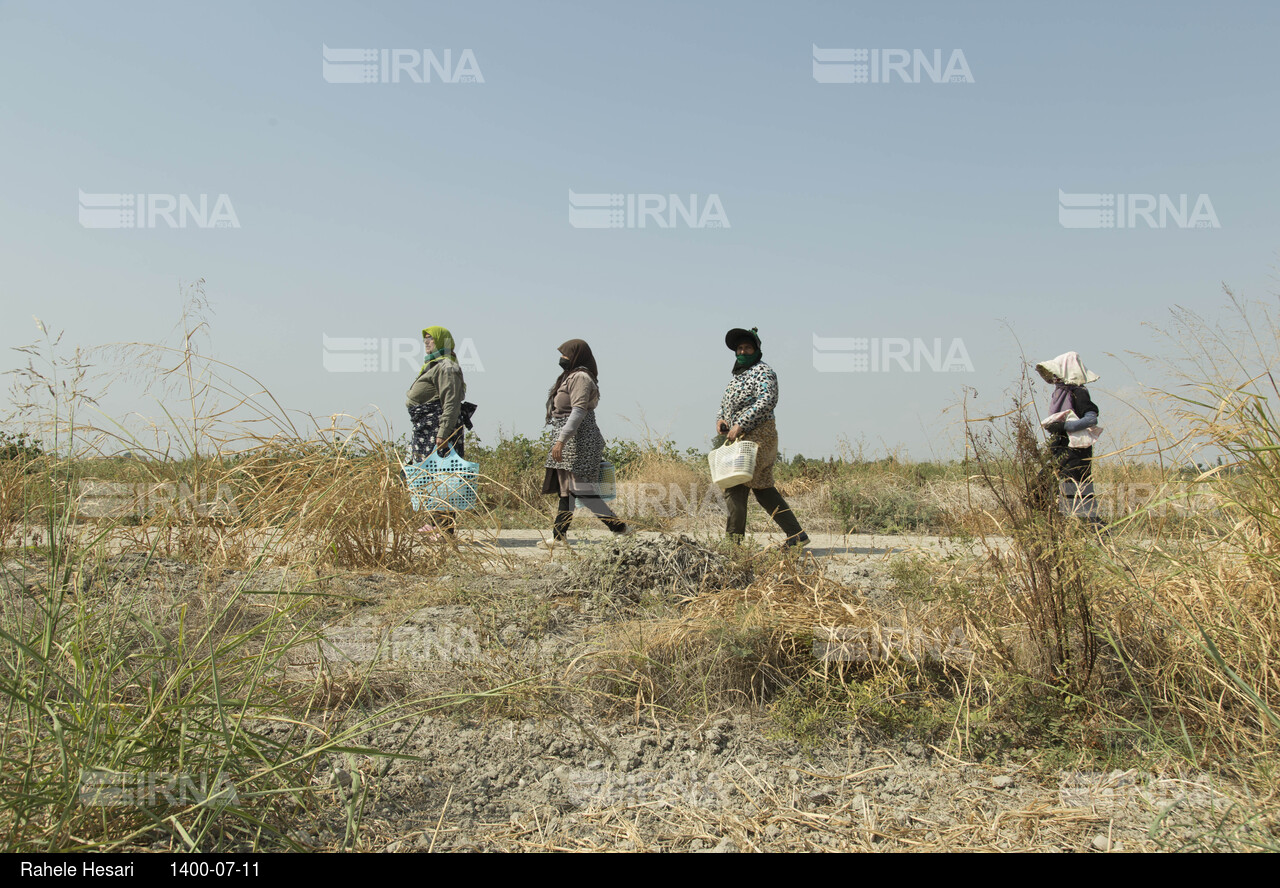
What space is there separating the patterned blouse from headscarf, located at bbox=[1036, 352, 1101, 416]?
272 cm

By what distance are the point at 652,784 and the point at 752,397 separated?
12.4 feet

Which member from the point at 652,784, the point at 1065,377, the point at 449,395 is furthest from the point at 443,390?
the point at 1065,377

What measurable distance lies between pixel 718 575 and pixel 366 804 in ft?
6.98

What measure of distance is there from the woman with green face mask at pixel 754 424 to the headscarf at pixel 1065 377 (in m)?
2.72

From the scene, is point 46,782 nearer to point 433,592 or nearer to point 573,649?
point 573,649

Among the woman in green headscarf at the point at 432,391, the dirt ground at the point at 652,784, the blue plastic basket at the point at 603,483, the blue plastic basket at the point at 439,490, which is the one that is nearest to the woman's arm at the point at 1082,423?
the blue plastic basket at the point at 603,483

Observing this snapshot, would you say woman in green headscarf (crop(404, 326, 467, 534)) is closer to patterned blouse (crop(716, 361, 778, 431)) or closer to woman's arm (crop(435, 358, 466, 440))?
woman's arm (crop(435, 358, 466, 440))

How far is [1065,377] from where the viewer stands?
6.44 meters

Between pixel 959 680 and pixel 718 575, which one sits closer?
pixel 959 680

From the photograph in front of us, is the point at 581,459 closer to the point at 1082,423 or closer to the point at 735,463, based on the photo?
the point at 735,463

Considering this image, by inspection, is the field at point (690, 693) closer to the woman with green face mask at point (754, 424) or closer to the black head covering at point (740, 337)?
the woman with green face mask at point (754, 424)

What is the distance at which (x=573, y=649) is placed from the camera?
3.21 meters
